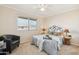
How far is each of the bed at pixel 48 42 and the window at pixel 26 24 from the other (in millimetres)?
236

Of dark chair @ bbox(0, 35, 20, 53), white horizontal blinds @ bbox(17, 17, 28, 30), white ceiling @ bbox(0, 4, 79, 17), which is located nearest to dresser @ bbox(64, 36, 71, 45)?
white ceiling @ bbox(0, 4, 79, 17)

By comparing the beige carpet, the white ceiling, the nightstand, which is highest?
the white ceiling

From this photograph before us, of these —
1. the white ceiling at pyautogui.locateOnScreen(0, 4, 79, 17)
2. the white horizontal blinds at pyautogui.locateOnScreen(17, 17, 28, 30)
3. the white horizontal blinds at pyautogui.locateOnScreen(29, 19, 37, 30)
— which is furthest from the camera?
the white horizontal blinds at pyautogui.locateOnScreen(29, 19, 37, 30)

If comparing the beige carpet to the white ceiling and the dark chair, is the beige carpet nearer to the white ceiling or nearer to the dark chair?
the dark chair

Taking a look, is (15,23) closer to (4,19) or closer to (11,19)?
(11,19)

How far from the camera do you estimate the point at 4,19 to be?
156 cm

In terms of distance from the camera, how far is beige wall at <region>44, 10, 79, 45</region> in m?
1.61

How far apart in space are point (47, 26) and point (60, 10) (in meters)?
0.43

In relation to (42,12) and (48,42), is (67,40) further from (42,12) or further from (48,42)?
(42,12)

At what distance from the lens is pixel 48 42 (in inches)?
69.6

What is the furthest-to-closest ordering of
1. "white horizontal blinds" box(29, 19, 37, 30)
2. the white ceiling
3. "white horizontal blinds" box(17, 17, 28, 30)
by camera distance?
"white horizontal blinds" box(29, 19, 37, 30) → "white horizontal blinds" box(17, 17, 28, 30) → the white ceiling

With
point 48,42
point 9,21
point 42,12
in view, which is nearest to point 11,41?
point 9,21

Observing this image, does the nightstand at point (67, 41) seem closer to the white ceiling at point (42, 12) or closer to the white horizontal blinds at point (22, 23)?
the white ceiling at point (42, 12)

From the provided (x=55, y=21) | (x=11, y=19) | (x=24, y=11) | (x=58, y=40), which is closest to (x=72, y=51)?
(x=58, y=40)
